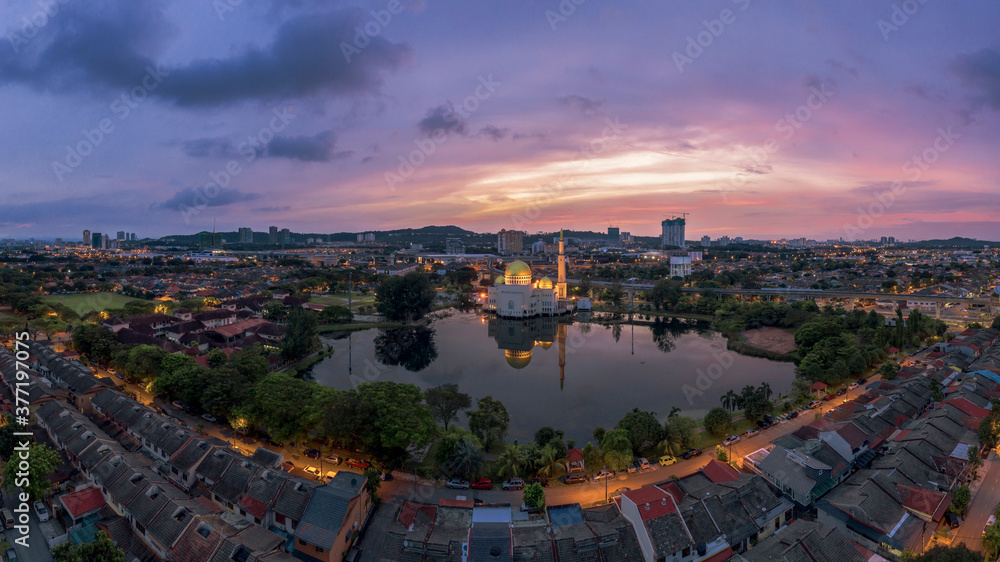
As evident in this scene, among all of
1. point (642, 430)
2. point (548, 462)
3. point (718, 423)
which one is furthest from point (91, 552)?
point (718, 423)

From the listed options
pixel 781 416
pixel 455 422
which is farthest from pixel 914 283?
pixel 455 422

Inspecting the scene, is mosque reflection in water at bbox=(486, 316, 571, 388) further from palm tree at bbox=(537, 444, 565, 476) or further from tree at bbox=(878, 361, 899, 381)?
tree at bbox=(878, 361, 899, 381)

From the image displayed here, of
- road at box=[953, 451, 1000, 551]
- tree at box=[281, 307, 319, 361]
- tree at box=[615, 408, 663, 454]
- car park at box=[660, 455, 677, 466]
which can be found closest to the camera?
road at box=[953, 451, 1000, 551]

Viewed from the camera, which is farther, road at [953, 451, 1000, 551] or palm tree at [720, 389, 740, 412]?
palm tree at [720, 389, 740, 412]

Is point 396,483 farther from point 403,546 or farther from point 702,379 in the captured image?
point 702,379

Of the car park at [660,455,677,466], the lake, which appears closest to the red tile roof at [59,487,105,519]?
the lake

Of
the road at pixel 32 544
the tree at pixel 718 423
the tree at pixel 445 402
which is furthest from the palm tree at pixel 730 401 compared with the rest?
the road at pixel 32 544

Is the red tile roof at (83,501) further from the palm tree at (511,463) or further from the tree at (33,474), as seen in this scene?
the palm tree at (511,463)

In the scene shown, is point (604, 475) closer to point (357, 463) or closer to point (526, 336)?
point (357, 463)
